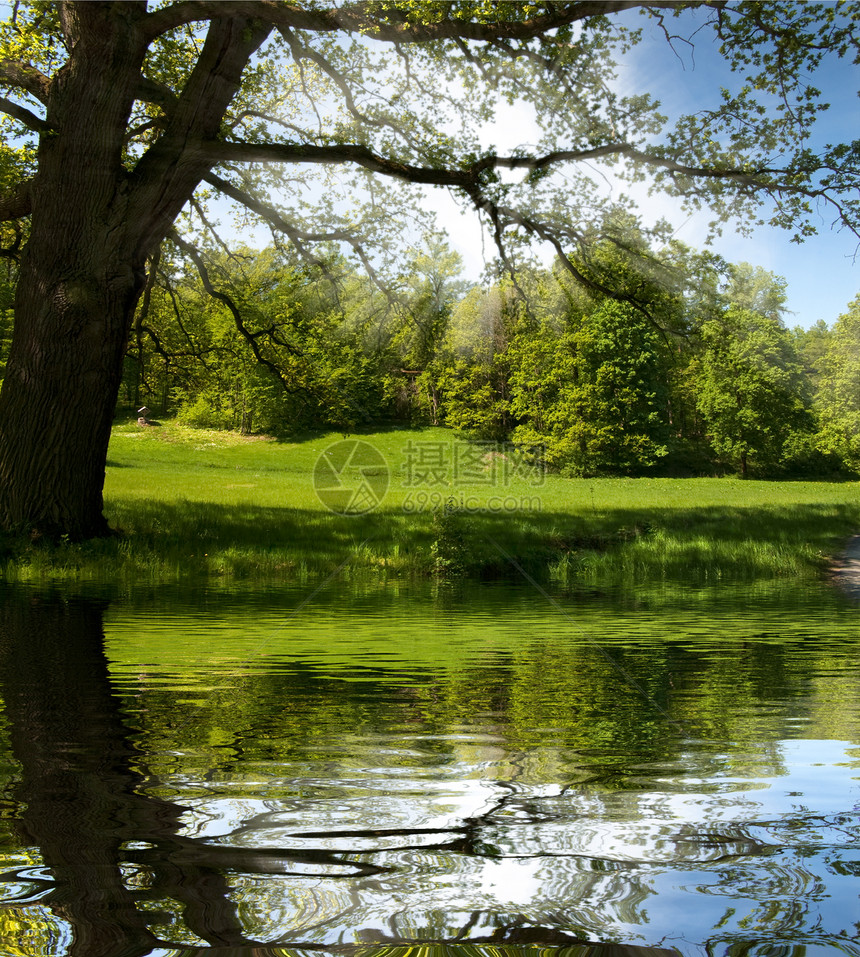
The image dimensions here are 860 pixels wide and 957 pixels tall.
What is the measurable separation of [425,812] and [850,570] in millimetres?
13632

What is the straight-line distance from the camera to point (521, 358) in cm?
3253

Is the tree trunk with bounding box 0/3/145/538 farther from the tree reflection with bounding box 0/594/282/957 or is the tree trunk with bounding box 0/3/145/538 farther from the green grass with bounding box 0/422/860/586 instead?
the tree reflection with bounding box 0/594/282/957

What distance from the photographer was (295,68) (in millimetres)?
14445

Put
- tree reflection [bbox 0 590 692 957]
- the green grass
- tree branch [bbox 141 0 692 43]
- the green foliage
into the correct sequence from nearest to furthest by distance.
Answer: tree reflection [bbox 0 590 692 957] < tree branch [bbox 141 0 692 43] < the green grass < the green foliage

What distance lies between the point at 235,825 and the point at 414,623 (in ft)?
Result: 13.1

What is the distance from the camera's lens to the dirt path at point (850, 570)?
31.6 ft

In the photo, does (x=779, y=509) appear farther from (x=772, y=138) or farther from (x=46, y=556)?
(x=46, y=556)

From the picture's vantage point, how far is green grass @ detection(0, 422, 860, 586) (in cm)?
Answer: 998

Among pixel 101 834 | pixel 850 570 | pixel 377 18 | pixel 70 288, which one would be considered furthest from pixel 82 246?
pixel 850 570

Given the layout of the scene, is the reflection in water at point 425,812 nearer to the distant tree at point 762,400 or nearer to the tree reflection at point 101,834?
the tree reflection at point 101,834

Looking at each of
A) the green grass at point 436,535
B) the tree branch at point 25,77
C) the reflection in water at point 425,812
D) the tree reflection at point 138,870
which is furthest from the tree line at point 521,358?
the tree reflection at point 138,870

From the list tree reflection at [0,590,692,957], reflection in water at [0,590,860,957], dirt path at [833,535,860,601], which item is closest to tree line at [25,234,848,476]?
dirt path at [833,535,860,601]

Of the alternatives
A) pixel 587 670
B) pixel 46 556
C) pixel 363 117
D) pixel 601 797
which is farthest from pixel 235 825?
pixel 363 117

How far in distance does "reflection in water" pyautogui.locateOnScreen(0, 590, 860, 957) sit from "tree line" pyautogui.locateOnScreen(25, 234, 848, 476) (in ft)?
37.1
